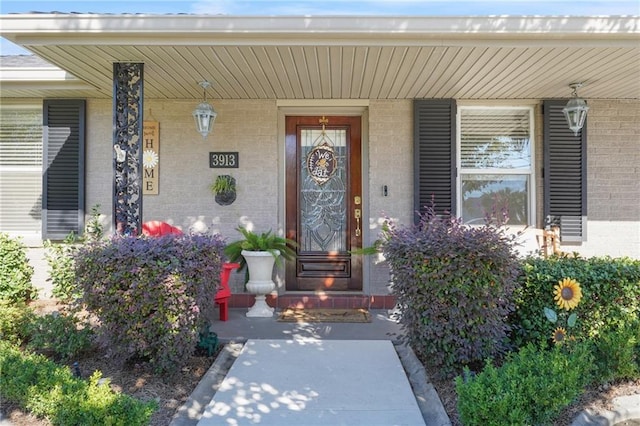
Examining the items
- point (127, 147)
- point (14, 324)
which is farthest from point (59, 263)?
point (127, 147)

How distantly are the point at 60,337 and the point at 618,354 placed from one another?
405cm

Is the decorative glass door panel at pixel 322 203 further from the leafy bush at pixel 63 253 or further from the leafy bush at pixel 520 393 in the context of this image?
the leafy bush at pixel 520 393

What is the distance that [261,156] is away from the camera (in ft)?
18.5

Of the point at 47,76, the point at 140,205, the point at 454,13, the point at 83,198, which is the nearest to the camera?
the point at 454,13

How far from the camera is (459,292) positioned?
3.04 m

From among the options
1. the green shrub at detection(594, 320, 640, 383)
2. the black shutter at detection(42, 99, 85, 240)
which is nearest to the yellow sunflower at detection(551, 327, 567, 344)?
the green shrub at detection(594, 320, 640, 383)

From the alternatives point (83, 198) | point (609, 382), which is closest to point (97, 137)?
point (83, 198)

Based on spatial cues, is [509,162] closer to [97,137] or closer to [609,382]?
[609,382]

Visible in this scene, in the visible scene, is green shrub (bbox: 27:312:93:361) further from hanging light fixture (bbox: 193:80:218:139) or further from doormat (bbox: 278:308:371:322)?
hanging light fixture (bbox: 193:80:218:139)

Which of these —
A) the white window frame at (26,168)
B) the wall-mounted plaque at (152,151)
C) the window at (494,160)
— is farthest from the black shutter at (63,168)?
the window at (494,160)

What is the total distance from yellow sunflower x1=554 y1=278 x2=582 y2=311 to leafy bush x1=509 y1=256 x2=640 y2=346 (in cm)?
6

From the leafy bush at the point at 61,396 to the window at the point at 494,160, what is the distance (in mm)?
4502

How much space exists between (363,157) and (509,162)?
6.18 ft

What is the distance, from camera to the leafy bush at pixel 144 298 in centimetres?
306
